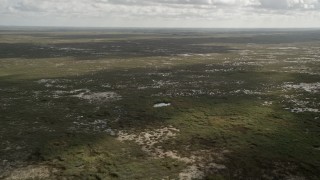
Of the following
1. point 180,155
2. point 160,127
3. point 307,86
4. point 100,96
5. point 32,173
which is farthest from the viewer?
point 307,86

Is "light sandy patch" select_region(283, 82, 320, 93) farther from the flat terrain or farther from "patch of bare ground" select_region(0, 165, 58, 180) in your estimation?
"patch of bare ground" select_region(0, 165, 58, 180)

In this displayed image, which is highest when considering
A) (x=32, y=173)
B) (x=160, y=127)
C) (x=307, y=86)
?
(x=307, y=86)

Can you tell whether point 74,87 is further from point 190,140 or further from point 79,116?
point 190,140

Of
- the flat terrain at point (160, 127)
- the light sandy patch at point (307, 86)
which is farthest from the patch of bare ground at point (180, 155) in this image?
the light sandy patch at point (307, 86)

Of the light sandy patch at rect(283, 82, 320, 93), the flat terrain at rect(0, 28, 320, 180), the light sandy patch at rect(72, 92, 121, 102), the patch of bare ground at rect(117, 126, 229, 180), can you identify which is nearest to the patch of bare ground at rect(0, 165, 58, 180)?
the flat terrain at rect(0, 28, 320, 180)

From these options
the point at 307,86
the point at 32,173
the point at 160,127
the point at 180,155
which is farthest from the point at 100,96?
the point at 307,86

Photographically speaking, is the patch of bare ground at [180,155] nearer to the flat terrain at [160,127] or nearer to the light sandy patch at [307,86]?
the flat terrain at [160,127]

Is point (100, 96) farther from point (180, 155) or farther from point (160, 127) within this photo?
point (180, 155)

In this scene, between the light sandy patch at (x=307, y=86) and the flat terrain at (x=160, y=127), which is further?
the light sandy patch at (x=307, y=86)

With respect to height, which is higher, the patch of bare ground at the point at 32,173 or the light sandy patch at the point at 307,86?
the light sandy patch at the point at 307,86
